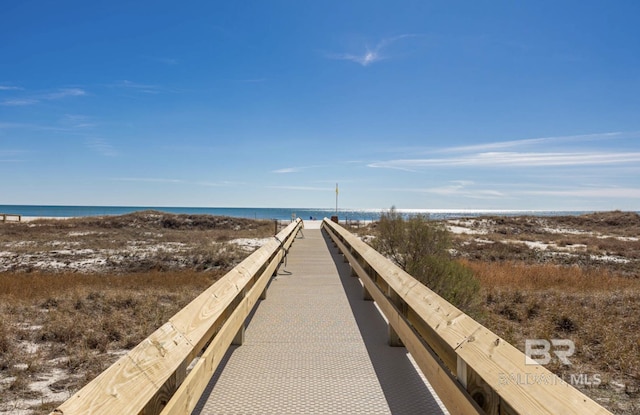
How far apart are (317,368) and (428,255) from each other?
8045mm

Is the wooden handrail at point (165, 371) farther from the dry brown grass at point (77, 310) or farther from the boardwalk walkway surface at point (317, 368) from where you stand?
the dry brown grass at point (77, 310)

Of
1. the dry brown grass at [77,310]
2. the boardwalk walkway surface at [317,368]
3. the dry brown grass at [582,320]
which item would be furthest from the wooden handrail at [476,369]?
the dry brown grass at [77,310]

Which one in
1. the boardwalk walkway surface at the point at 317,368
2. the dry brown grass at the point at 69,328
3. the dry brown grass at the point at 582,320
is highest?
the boardwalk walkway surface at the point at 317,368

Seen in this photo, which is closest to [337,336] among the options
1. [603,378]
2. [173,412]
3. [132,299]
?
[173,412]

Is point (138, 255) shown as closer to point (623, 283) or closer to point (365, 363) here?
point (365, 363)

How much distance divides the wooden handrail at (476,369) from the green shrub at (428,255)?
5527mm

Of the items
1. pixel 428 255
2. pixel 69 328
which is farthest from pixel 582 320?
pixel 69 328

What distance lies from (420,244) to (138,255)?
15467 mm

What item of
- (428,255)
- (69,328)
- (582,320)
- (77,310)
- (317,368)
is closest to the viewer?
(317,368)

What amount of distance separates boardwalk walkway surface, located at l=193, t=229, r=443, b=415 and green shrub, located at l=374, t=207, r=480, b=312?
10.4ft

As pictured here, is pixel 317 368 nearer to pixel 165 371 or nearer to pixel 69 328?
pixel 165 371

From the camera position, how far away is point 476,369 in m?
2.35

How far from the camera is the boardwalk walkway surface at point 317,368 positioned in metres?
3.53

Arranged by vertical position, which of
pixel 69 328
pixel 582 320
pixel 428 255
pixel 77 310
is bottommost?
pixel 582 320
